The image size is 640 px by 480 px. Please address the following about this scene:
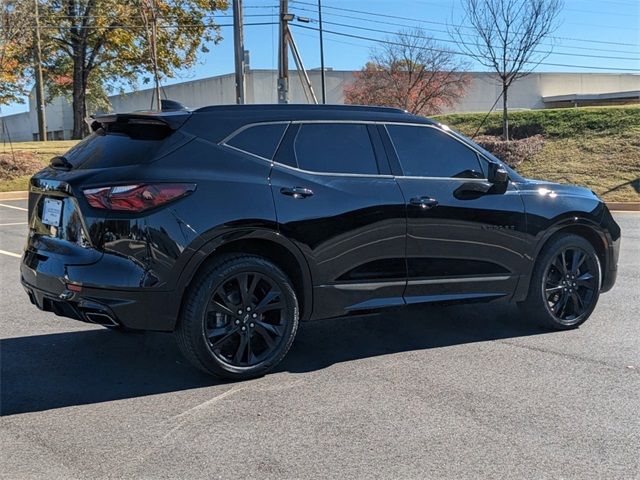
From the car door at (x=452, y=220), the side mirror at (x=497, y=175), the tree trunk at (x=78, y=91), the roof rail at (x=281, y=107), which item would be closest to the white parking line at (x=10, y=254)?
the roof rail at (x=281, y=107)

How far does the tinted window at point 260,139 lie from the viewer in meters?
4.48

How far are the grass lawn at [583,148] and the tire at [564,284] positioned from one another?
12721mm

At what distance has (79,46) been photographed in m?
36.6

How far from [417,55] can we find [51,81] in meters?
24.1

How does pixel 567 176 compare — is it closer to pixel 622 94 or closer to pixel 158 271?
pixel 158 271

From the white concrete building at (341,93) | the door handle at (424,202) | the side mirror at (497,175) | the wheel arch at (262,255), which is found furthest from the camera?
the white concrete building at (341,93)

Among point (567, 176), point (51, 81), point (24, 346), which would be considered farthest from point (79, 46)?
point (24, 346)

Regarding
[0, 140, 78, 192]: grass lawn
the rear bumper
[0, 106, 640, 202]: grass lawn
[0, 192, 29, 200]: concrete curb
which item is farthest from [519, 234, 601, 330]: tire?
[0, 140, 78, 192]: grass lawn

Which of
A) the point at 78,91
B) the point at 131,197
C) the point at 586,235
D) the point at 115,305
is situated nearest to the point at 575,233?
the point at 586,235

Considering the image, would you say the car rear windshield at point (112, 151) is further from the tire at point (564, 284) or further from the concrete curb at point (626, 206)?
the concrete curb at point (626, 206)

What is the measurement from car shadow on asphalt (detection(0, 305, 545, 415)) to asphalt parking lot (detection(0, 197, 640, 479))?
0.02m

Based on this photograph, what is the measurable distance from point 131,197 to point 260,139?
1.02 metres

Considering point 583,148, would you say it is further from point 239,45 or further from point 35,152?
point 35,152

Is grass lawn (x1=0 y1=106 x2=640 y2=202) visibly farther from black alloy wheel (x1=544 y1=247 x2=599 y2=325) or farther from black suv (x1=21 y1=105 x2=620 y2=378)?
black suv (x1=21 y1=105 x2=620 y2=378)
